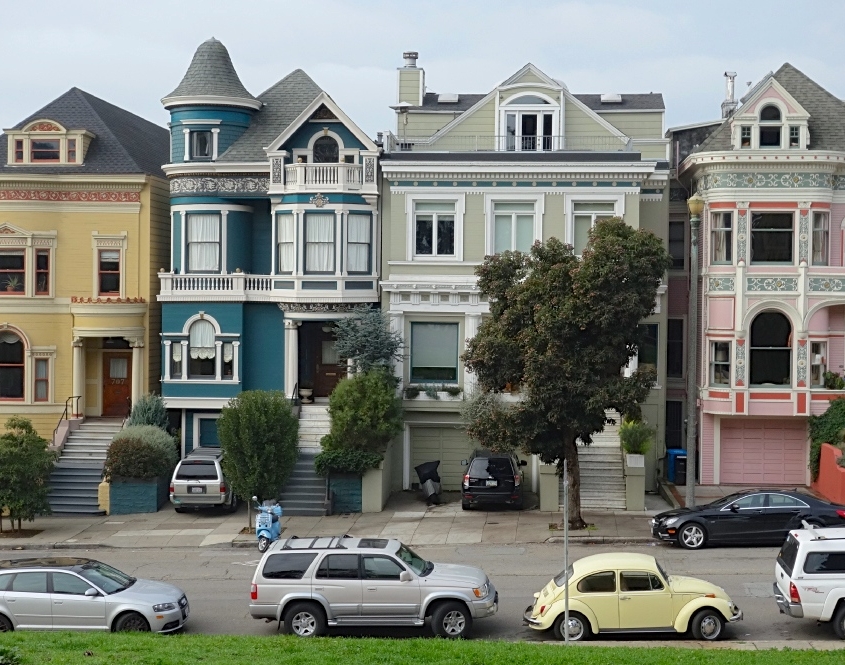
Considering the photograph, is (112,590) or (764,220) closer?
(112,590)

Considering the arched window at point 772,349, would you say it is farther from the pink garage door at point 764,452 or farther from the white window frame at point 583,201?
the white window frame at point 583,201

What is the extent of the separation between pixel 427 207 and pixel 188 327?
8269mm

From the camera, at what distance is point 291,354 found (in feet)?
113

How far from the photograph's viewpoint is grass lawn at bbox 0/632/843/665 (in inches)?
608

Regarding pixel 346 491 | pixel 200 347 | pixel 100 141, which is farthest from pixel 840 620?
pixel 100 141

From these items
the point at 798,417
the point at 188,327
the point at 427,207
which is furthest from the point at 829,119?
the point at 188,327

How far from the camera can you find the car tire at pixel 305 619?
1888 centimetres

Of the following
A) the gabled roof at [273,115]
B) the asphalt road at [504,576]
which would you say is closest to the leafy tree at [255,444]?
the asphalt road at [504,576]

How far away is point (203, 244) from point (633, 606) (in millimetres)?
21217

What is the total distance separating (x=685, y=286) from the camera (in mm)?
36344

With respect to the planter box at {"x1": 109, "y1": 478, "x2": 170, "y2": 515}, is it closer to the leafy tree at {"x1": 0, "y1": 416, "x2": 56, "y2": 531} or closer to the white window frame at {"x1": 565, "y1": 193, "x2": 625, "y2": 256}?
the leafy tree at {"x1": 0, "y1": 416, "x2": 56, "y2": 531}

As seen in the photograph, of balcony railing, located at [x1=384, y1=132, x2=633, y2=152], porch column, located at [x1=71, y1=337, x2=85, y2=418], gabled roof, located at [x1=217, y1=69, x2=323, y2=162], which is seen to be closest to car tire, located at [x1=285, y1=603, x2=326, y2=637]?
balcony railing, located at [x1=384, y1=132, x2=633, y2=152]

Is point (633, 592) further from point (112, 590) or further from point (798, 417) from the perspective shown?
point (798, 417)

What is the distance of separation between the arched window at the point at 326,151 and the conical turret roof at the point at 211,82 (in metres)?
3.30
